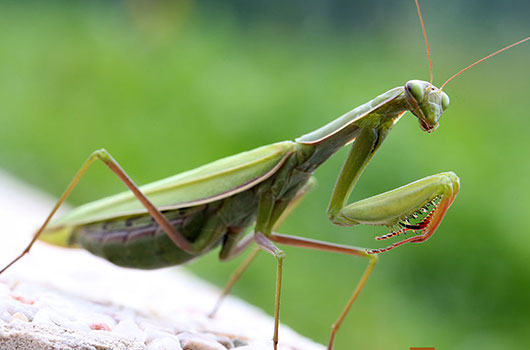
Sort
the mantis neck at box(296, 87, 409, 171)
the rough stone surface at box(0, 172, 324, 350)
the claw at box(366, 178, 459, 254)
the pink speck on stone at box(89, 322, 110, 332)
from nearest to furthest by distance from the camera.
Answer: the rough stone surface at box(0, 172, 324, 350) < the pink speck on stone at box(89, 322, 110, 332) < the claw at box(366, 178, 459, 254) < the mantis neck at box(296, 87, 409, 171)

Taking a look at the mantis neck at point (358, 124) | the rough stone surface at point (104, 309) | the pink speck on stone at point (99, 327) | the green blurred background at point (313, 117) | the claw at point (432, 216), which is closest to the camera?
the rough stone surface at point (104, 309)

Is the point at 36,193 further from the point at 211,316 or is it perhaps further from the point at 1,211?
the point at 211,316

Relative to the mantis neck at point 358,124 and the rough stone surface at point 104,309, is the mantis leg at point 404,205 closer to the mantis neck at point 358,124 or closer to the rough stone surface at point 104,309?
the mantis neck at point 358,124

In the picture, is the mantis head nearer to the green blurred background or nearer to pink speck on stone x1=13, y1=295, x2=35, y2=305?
the green blurred background

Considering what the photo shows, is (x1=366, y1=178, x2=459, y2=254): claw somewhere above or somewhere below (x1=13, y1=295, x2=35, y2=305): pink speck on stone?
above

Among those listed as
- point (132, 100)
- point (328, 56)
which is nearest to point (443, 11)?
point (328, 56)

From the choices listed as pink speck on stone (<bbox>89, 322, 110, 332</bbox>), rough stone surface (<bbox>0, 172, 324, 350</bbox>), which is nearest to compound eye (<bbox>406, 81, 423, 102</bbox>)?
rough stone surface (<bbox>0, 172, 324, 350</bbox>)

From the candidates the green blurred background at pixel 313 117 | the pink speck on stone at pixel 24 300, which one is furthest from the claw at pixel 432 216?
the pink speck on stone at pixel 24 300
